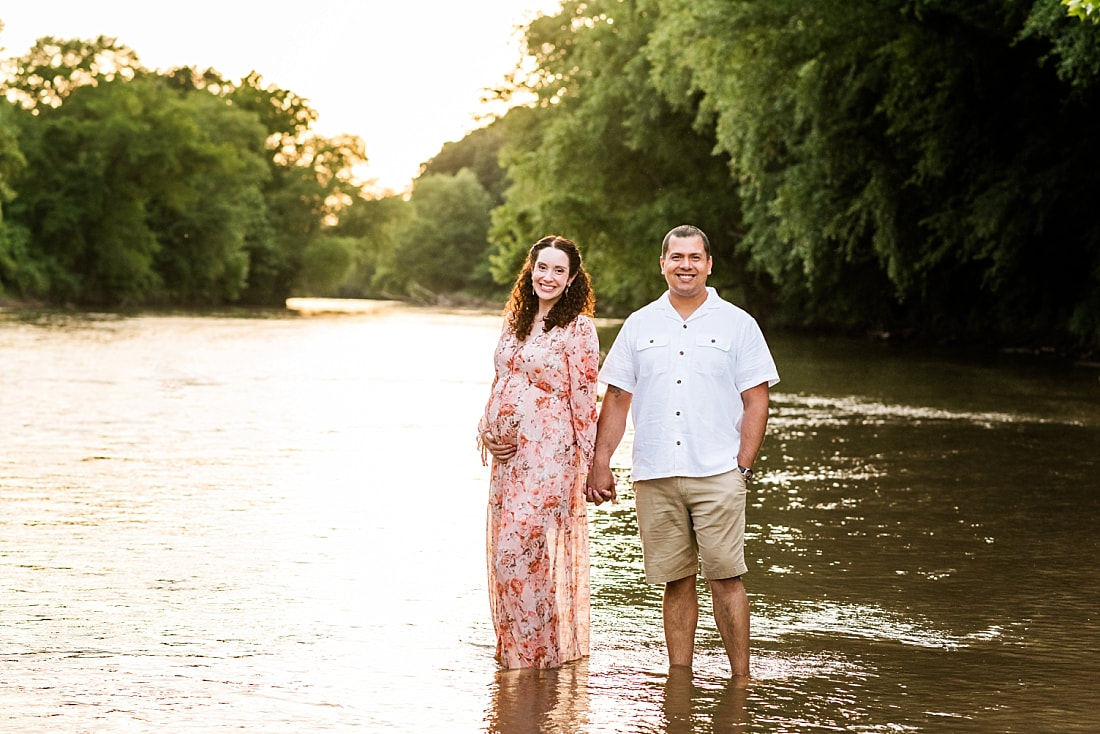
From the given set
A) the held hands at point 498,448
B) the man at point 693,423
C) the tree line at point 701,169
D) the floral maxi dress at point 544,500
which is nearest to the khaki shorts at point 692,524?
the man at point 693,423

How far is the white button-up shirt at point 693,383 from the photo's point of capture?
617cm

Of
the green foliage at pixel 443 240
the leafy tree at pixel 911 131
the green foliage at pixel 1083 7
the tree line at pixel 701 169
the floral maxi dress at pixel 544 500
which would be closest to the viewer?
the floral maxi dress at pixel 544 500

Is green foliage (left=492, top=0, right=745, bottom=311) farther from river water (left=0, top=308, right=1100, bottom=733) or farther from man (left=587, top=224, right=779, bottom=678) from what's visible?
man (left=587, top=224, right=779, bottom=678)

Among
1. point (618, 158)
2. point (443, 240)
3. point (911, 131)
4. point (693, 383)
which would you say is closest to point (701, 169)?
point (618, 158)

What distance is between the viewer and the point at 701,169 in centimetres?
5322

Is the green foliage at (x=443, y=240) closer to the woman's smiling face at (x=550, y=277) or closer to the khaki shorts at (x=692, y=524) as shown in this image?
the woman's smiling face at (x=550, y=277)

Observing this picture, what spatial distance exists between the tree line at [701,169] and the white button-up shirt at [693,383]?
7.97 meters

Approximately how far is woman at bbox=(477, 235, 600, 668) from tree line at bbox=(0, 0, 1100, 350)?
7.96 m

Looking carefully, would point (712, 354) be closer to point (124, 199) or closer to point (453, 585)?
point (453, 585)

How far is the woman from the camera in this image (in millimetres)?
6551

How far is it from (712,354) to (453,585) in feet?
9.08

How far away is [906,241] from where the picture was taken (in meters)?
31.5

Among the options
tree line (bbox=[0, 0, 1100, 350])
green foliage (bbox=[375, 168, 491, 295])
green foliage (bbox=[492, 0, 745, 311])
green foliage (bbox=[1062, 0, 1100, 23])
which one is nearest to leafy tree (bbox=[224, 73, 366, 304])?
tree line (bbox=[0, 0, 1100, 350])

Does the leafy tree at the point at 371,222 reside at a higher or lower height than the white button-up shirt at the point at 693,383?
higher
